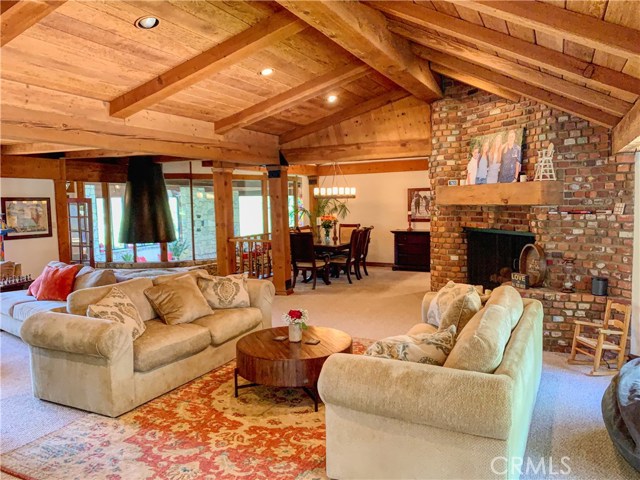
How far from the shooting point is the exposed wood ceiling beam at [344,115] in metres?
6.58

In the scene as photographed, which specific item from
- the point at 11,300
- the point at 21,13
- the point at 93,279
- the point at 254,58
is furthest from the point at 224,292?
the point at 21,13

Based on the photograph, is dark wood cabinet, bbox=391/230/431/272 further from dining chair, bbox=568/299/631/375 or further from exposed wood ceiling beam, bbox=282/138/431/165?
dining chair, bbox=568/299/631/375

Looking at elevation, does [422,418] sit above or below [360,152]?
below

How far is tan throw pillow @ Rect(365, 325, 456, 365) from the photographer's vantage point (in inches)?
99.7

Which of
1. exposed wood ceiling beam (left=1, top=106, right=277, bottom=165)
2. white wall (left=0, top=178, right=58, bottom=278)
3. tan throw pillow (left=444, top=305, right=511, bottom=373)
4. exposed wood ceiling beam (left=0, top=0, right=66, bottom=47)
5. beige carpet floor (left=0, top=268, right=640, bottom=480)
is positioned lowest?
beige carpet floor (left=0, top=268, right=640, bottom=480)

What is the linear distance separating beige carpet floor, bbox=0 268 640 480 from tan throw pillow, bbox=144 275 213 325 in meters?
1.02

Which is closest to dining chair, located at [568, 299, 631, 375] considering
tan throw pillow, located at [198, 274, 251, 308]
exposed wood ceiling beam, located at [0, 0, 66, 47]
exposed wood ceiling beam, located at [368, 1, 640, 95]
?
exposed wood ceiling beam, located at [368, 1, 640, 95]

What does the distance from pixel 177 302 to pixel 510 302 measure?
108 inches

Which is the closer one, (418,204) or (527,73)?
(527,73)

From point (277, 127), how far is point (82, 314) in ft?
14.3

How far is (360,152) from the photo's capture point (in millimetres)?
7055

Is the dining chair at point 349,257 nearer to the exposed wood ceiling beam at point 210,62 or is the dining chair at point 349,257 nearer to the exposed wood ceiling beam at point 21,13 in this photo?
the exposed wood ceiling beam at point 210,62

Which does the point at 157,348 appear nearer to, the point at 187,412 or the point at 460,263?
the point at 187,412

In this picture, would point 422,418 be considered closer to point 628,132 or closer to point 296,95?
point 628,132
